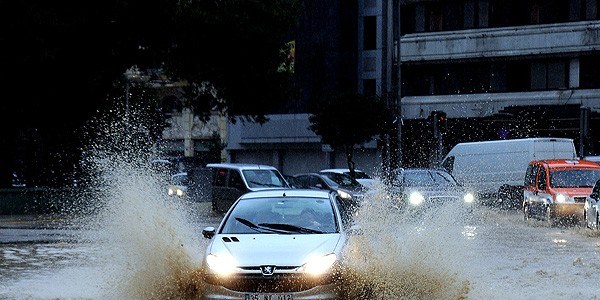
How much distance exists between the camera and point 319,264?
10.9m

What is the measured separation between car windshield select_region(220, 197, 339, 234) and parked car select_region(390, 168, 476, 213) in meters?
14.1

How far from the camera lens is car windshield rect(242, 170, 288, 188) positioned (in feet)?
109

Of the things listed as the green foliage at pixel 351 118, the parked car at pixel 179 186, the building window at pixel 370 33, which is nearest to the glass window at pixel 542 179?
the parked car at pixel 179 186

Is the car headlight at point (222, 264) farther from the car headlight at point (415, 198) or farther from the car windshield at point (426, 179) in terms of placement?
the car windshield at point (426, 179)

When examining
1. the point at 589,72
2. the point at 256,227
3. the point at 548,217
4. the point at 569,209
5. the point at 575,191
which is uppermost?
the point at 589,72

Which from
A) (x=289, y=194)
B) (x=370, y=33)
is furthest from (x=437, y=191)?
(x=370, y=33)

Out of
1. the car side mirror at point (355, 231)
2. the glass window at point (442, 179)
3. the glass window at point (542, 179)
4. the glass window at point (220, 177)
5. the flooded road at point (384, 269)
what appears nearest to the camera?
the car side mirror at point (355, 231)

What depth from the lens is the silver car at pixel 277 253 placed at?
423 inches

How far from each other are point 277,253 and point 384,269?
2.20m

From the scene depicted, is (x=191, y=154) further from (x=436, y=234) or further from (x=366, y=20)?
(x=436, y=234)

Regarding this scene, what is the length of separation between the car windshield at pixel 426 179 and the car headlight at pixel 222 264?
18.9m

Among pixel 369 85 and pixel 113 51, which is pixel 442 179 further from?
pixel 369 85

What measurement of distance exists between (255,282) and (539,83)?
44.1 m

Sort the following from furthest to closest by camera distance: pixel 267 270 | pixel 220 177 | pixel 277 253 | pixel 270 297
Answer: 1. pixel 220 177
2. pixel 277 253
3. pixel 267 270
4. pixel 270 297
